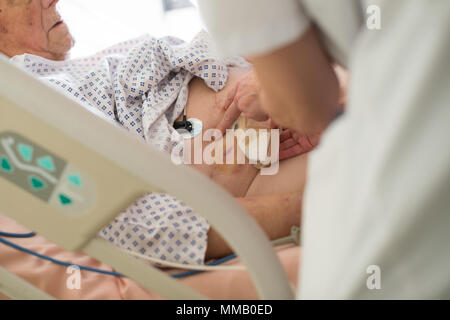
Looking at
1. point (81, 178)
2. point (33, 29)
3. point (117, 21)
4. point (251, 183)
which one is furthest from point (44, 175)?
point (117, 21)

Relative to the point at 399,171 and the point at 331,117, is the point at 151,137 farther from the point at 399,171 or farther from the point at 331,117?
the point at 399,171

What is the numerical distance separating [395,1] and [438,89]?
3.8 inches

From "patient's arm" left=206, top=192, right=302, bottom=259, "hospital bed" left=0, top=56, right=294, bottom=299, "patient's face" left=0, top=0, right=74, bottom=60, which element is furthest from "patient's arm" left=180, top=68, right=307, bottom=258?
"patient's face" left=0, top=0, right=74, bottom=60

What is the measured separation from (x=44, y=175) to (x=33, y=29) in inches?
51.7

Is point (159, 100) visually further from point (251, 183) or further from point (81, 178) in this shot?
point (81, 178)

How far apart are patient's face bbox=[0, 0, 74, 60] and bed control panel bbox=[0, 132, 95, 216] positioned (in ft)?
4.16

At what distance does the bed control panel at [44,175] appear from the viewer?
63cm

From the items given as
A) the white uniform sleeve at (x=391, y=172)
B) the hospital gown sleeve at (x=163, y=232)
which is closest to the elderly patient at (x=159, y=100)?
the hospital gown sleeve at (x=163, y=232)

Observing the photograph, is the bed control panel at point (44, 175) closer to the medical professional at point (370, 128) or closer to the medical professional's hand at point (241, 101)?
the medical professional at point (370, 128)

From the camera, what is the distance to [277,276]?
2.19 ft

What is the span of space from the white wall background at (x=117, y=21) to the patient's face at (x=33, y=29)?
0.81 meters

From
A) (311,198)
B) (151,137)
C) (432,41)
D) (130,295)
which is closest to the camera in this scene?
(432,41)
